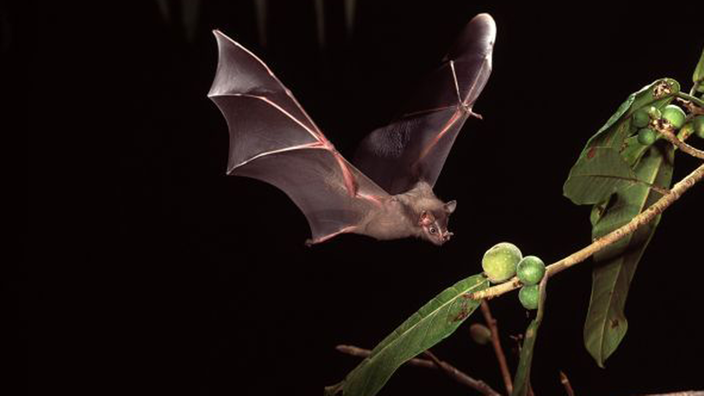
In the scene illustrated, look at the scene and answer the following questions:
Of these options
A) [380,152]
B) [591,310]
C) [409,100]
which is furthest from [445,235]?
[409,100]

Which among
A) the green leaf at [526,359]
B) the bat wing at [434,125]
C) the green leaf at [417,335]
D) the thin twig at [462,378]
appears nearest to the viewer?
the green leaf at [526,359]

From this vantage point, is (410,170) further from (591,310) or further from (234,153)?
(591,310)

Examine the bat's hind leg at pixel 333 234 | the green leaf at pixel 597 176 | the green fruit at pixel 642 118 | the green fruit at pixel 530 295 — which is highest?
the green fruit at pixel 642 118

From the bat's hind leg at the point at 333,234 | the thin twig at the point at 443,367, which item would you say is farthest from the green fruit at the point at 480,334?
the bat's hind leg at the point at 333,234

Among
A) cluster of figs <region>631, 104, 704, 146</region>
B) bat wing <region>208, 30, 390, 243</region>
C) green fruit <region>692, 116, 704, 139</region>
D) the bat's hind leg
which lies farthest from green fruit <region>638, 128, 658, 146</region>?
the bat's hind leg

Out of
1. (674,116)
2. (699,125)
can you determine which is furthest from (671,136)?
(699,125)

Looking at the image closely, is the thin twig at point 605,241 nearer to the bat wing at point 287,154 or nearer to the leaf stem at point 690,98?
the leaf stem at point 690,98

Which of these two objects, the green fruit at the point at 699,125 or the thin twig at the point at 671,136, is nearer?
the thin twig at the point at 671,136

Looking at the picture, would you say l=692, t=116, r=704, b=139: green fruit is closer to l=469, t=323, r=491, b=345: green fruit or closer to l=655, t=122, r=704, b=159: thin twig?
l=655, t=122, r=704, b=159: thin twig
